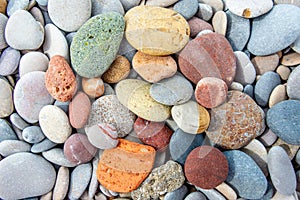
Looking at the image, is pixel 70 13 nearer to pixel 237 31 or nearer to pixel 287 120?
pixel 237 31

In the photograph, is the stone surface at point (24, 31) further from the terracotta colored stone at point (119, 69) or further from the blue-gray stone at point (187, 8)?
the blue-gray stone at point (187, 8)

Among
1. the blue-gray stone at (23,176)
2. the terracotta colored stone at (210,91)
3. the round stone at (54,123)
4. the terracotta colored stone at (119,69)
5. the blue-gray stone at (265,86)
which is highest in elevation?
the terracotta colored stone at (119,69)

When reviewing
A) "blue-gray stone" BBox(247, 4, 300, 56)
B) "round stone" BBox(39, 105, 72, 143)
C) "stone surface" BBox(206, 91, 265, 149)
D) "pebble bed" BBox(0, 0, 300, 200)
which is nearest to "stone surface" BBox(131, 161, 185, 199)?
"pebble bed" BBox(0, 0, 300, 200)

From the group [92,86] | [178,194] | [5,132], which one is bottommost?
[178,194]

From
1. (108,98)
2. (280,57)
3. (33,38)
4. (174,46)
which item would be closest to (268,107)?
(280,57)

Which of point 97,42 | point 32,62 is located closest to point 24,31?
point 32,62

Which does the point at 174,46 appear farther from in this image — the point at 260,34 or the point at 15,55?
the point at 15,55

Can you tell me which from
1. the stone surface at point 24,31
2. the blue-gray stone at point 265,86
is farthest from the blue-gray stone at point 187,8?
the stone surface at point 24,31
